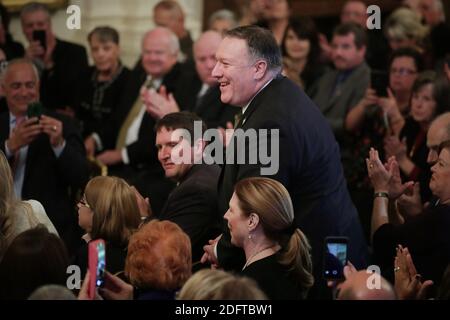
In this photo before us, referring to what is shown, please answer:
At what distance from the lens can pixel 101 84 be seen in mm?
8234

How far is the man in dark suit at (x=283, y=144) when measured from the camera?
4.80m

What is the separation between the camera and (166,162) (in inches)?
217

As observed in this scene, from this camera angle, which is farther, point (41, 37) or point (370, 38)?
point (370, 38)

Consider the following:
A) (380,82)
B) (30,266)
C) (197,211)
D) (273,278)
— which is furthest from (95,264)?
(380,82)

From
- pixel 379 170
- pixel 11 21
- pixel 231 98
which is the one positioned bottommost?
pixel 379 170

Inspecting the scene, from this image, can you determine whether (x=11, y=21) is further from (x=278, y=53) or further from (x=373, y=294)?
(x=373, y=294)

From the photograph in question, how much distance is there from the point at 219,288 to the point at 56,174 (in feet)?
10.8

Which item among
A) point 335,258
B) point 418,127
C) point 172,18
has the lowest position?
point 335,258

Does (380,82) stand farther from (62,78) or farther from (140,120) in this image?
(62,78)

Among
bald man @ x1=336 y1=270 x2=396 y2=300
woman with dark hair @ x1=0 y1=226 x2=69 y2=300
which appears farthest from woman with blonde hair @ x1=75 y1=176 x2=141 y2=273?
bald man @ x1=336 y1=270 x2=396 y2=300

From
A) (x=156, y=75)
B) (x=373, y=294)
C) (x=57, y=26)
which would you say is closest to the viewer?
(x=373, y=294)

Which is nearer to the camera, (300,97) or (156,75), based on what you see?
(300,97)
